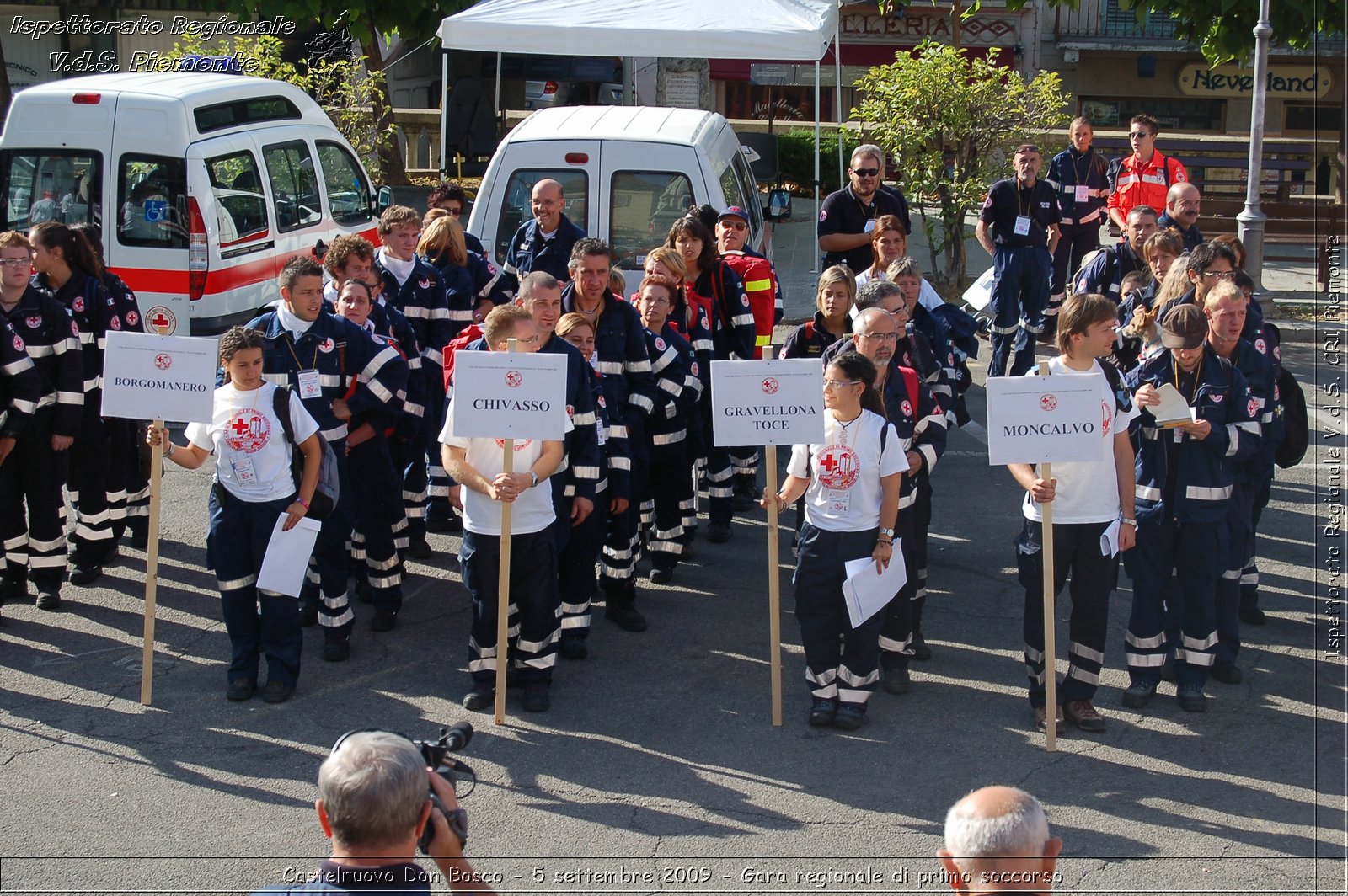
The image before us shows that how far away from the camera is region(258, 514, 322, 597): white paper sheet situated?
6.14 metres

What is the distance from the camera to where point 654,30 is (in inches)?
534

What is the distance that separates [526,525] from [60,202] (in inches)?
269

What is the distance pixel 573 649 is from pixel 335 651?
115cm

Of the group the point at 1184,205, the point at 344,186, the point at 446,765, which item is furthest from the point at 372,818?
the point at 344,186

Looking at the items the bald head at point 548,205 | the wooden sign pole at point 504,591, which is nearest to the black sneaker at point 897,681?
the wooden sign pole at point 504,591

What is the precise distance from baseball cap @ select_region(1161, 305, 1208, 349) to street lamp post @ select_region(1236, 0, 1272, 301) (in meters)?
8.69

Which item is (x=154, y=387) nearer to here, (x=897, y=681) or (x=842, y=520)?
(x=842, y=520)

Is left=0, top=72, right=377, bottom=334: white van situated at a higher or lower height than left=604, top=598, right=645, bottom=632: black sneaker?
higher

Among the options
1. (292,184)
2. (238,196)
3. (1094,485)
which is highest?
(292,184)

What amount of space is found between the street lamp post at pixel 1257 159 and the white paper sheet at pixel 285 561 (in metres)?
11.0

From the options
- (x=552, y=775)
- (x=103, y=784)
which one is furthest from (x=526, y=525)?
(x=103, y=784)

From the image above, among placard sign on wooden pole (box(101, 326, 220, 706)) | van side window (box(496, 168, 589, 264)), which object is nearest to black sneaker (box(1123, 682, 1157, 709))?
placard sign on wooden pole (box(101, 326, 220, 706))

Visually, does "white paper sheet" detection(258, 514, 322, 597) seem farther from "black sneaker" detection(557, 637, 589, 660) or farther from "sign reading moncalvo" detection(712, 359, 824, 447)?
"sign reading moncalvo" detection(712, 359, 824, 447)

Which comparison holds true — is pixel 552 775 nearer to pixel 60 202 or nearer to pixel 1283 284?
pixel 60 202
